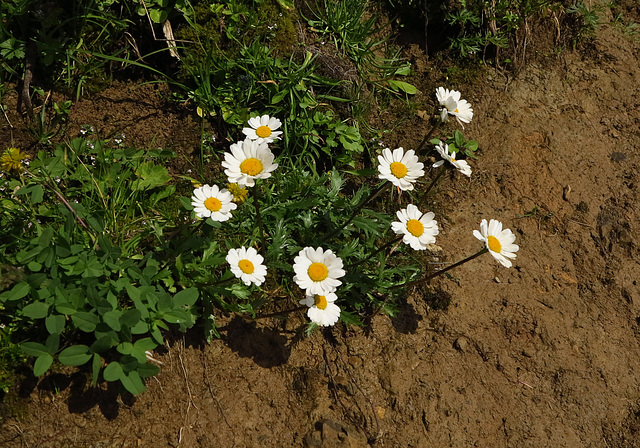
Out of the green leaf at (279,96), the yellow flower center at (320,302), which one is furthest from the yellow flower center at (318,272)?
the green leaf at (279,96)

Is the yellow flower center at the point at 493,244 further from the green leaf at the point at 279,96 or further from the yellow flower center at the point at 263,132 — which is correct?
the green leaf at the point at 279,96

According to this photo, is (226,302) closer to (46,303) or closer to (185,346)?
(185,346)

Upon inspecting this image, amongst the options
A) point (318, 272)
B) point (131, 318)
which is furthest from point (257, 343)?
point (131, 318)

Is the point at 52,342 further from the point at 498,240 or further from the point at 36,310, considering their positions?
the point at 498,240

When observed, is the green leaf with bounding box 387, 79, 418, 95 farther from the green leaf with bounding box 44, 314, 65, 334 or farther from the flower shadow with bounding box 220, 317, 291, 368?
the green leaf with bounding box 44, 314, 65, 334

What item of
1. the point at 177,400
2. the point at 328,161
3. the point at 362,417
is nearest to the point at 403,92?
the point at 328,161
